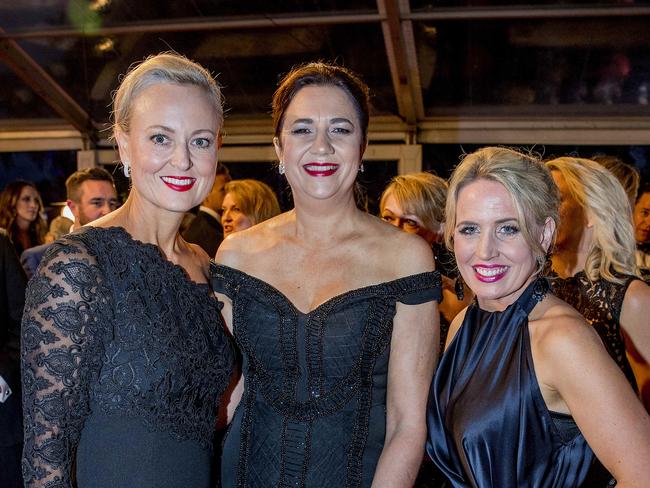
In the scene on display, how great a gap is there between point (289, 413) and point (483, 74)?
5.42 meters

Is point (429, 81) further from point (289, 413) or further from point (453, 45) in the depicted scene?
point (289, 413)

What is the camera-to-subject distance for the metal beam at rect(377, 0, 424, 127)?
6.40 m

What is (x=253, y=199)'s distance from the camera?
17.9 feet

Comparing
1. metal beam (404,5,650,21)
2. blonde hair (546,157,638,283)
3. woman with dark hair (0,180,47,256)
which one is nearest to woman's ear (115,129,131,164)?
blonde hair (546,157,638,283)

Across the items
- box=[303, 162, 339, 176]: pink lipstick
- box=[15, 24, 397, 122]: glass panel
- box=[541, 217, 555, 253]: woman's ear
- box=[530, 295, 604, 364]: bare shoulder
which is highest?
box=[15, 24, 397, 122]: glass panel

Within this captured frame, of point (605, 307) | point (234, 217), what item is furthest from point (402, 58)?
point (605, 307)

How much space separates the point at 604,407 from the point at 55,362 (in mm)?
1303

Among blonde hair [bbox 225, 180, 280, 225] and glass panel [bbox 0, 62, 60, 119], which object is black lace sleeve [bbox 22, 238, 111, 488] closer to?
blonde hair [bbox 225, 180, 280, 225]

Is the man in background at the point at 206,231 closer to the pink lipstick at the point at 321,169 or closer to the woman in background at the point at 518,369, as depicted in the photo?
the pink lipstick at the point at 321,169

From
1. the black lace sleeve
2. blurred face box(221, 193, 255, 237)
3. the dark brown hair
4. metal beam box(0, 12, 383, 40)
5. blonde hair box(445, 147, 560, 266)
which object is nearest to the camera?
the black lace sleeve

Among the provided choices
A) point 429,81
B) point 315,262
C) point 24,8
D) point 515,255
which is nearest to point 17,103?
point 24,8

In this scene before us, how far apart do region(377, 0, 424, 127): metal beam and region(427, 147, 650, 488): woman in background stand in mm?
4364

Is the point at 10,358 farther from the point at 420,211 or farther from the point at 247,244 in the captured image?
the point at 420,211

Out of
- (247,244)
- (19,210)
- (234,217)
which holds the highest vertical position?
(19,210)
